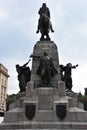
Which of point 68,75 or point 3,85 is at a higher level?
point 3,85

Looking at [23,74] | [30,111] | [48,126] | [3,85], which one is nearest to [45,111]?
[30,111]

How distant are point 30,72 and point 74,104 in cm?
457

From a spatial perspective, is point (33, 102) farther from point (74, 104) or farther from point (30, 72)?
point (30, 72)

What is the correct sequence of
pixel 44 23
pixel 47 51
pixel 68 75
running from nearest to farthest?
1. pixel 47 51
2. pixel 68 75
3. pixel 44 23

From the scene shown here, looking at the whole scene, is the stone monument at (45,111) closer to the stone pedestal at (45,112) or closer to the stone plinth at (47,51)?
the stone pedestal at (45,112)

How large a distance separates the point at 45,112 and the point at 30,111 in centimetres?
86

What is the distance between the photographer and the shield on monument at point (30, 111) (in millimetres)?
17172

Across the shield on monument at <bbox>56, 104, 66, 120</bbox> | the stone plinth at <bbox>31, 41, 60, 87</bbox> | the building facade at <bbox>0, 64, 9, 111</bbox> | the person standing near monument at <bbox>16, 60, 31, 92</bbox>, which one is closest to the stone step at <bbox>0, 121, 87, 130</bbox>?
the shield on monument at <bbox>56, 104, 66, 120</bbox>

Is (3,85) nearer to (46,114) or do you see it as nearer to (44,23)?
(44,23)

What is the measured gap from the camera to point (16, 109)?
1794 cm

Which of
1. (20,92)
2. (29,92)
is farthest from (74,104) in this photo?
(20,92)

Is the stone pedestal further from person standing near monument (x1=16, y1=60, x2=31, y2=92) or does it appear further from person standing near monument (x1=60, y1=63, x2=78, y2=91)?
person standing near monument (x1=60, y1=63, x2=78, y2=91)

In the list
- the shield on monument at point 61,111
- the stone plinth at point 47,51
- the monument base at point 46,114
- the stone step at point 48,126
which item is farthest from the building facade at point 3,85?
the stone step at point 48,126

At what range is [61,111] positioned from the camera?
1725 cm
